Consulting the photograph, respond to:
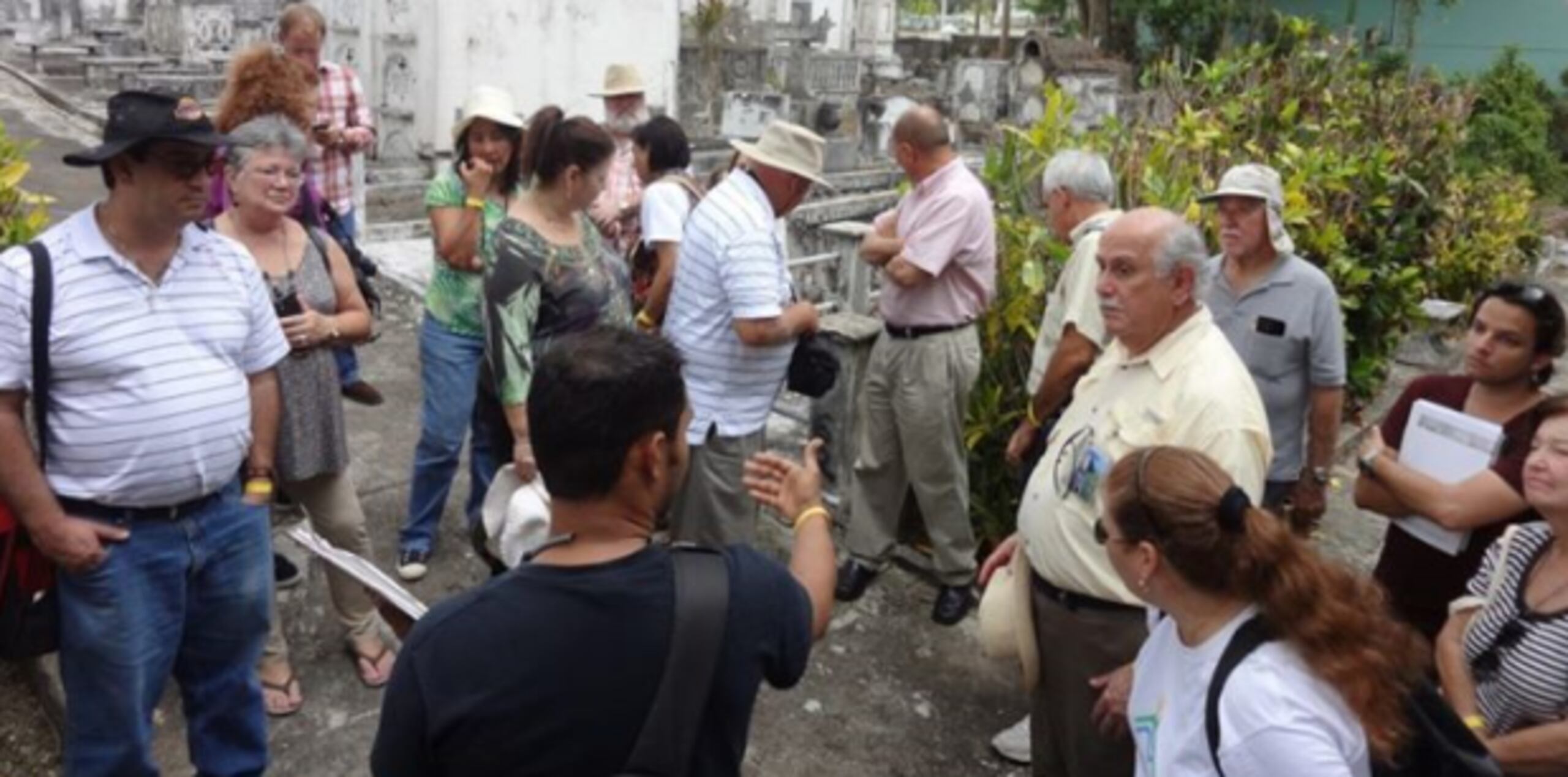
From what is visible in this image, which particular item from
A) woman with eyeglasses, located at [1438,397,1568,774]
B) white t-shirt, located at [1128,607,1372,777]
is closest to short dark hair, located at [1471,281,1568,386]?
woman with eyeglasses, located at [1438,397,1568,774]

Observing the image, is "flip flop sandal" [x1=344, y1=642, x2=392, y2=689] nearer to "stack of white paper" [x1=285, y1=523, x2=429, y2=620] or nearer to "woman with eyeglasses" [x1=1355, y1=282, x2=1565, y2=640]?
"stack of white paper" [x1=285, y1=523, x2=429, y2=620]

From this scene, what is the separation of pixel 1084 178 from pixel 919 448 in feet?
3.48

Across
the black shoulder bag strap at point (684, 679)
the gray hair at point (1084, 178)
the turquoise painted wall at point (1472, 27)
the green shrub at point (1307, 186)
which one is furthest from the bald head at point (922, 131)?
the turquoise painted wall at point (1472, 27)

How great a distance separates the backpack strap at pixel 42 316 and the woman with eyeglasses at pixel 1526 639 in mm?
2883

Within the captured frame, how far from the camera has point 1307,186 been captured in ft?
20.7

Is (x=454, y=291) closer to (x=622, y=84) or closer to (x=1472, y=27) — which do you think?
(x=622, y=84)

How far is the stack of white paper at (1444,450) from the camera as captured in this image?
9.27 feet

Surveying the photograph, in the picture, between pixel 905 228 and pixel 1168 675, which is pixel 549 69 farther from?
pixel 1168 675

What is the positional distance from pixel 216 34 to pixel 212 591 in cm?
1456

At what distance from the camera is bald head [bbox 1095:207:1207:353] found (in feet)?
8.57

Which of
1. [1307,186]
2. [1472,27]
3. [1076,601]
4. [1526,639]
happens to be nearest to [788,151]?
[1076,601]

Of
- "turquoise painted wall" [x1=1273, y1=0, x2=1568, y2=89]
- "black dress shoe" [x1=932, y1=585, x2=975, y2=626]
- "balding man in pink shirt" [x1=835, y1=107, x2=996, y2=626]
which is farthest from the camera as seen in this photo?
"turquoise painted wall" [x1=1273, y1=0, x2=1568, y2=89]

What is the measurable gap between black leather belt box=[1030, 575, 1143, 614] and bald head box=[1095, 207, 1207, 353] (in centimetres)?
57

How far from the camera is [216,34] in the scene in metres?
15.1
